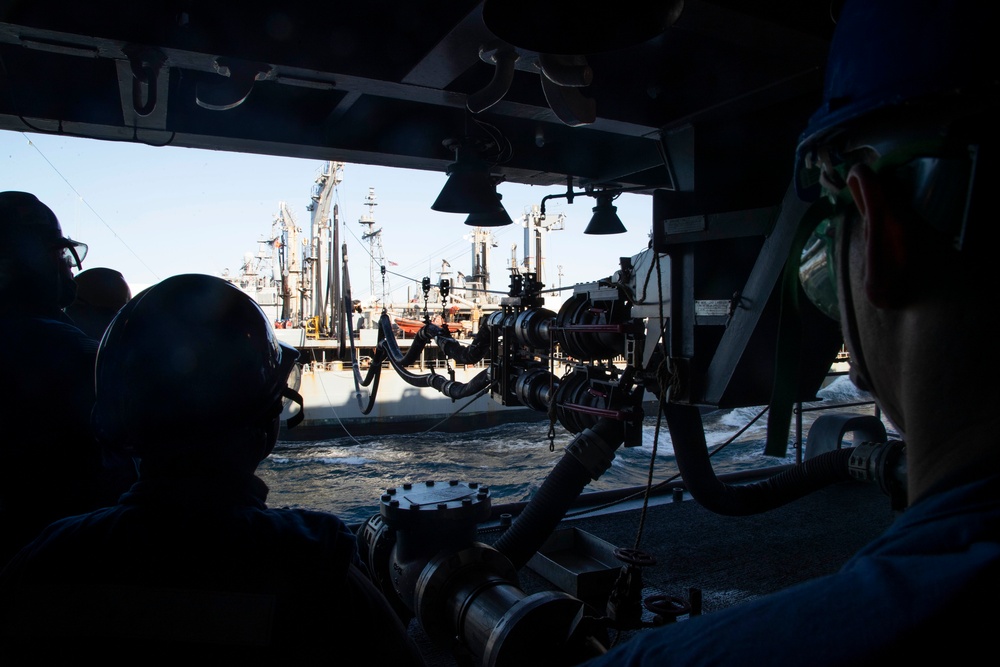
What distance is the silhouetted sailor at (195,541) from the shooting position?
113 cm

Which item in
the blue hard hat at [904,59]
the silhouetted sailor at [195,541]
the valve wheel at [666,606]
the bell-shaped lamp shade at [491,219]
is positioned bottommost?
the valve wheel at [666,606]

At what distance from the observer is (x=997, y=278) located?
2.23 ft

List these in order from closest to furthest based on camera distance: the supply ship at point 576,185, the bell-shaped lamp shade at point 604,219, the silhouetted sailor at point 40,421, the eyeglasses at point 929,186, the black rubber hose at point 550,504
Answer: the eyeglasses at point 929,186 < the silhouetted sailor at point 40,421 < the supply ship at point 576,185 < the black rubber hose at point 550,504 < the bell-shaped lamp shade at point 604,219

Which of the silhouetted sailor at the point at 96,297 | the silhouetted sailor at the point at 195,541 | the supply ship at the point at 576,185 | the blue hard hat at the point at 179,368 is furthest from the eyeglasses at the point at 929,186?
the silhouetted sailor at the point at 96,297

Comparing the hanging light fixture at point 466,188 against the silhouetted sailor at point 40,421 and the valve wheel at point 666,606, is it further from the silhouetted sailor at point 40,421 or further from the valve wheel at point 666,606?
the valve wheel at point 666,606

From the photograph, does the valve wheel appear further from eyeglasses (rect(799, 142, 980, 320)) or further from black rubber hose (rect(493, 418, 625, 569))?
eyeglasses (rect(799, 142, 980, 320))

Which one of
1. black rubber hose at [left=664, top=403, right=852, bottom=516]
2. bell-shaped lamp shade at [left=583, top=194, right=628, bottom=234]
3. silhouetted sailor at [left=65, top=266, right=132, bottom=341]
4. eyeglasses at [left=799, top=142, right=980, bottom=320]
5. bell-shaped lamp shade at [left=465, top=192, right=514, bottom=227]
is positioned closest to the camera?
eyeglasses at [left=799, top=142, right=980, bottom=320]

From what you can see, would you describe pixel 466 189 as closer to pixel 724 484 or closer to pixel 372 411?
pixel 724 484

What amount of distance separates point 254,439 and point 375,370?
7966 millimetres

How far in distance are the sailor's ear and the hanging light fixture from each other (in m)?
3.84

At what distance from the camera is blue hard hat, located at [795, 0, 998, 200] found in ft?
2.37

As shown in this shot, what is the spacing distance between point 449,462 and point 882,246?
72.2ft

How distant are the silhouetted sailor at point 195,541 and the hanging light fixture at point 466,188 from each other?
3.03m

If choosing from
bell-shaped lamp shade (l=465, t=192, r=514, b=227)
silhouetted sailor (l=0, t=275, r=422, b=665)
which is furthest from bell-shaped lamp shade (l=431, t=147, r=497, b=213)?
silhouetted sailor (l=0, t=275, r=422, b=665)
